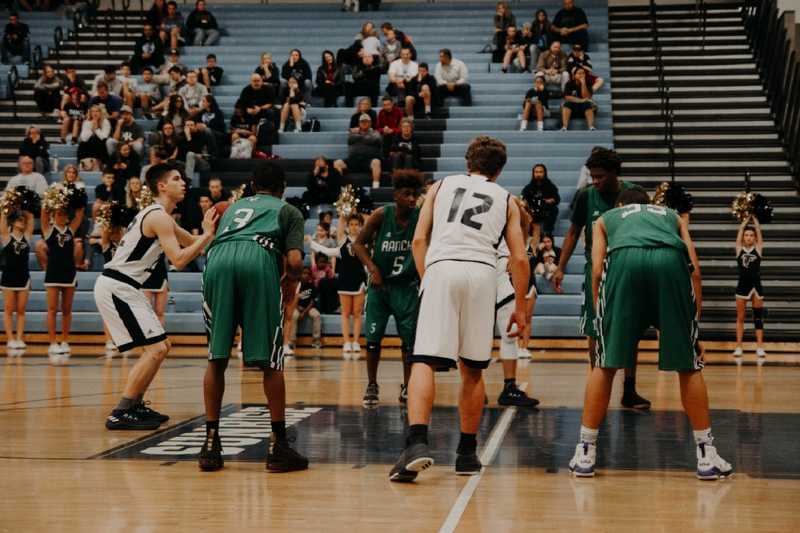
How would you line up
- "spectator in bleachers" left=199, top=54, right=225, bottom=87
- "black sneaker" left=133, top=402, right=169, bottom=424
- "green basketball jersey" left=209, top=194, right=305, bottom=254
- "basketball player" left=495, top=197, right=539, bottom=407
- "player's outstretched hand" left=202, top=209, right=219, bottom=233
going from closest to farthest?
"green basketball jersey" left=209, top=194, right=305, bottom=254
"player's outstretched hand" left=202, top=209, right=219, bottom=233
"black sneaker" left=133, top=402, right=169, bottom=424
"basketball player" left=495, top=197, right=539, bottom=407
"spectator in bleachers" left=199, top=54, right=225, bottom=87

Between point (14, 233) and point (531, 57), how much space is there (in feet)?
35.0

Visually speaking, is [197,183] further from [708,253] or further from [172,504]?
[172,504]

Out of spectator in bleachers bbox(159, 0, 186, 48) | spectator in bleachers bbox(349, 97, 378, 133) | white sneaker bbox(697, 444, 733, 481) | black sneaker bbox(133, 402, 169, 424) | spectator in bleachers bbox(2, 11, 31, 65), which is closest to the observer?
white sneaker bbox(697, 444, 733, 481)

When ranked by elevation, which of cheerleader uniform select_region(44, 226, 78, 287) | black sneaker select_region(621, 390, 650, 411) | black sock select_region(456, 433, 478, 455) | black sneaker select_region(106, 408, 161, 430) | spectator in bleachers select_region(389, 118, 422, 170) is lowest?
black sneaker select_region(621, 390, 650, 411)

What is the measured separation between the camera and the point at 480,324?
6484mm

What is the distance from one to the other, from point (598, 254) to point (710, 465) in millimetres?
1380

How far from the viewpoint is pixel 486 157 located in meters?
6.76

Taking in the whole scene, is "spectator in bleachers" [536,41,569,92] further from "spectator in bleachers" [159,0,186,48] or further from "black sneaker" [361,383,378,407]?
"black sneaker" [361,383,378,407]

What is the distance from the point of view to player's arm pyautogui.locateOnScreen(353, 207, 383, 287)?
30.6 feet

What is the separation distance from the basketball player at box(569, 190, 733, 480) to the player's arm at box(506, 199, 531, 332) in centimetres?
50

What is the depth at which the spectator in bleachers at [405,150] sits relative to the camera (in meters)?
19.1

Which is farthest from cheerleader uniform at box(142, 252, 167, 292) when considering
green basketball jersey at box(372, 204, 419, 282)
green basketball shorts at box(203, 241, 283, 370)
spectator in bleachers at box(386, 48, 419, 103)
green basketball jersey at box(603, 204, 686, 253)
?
green basketball jersey at box(603, 204, 686, 253)

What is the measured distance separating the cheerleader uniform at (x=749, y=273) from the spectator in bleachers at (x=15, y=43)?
16.2m

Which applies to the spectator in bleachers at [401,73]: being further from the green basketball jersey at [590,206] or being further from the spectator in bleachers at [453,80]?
the green basketball jersey at [590,206]
